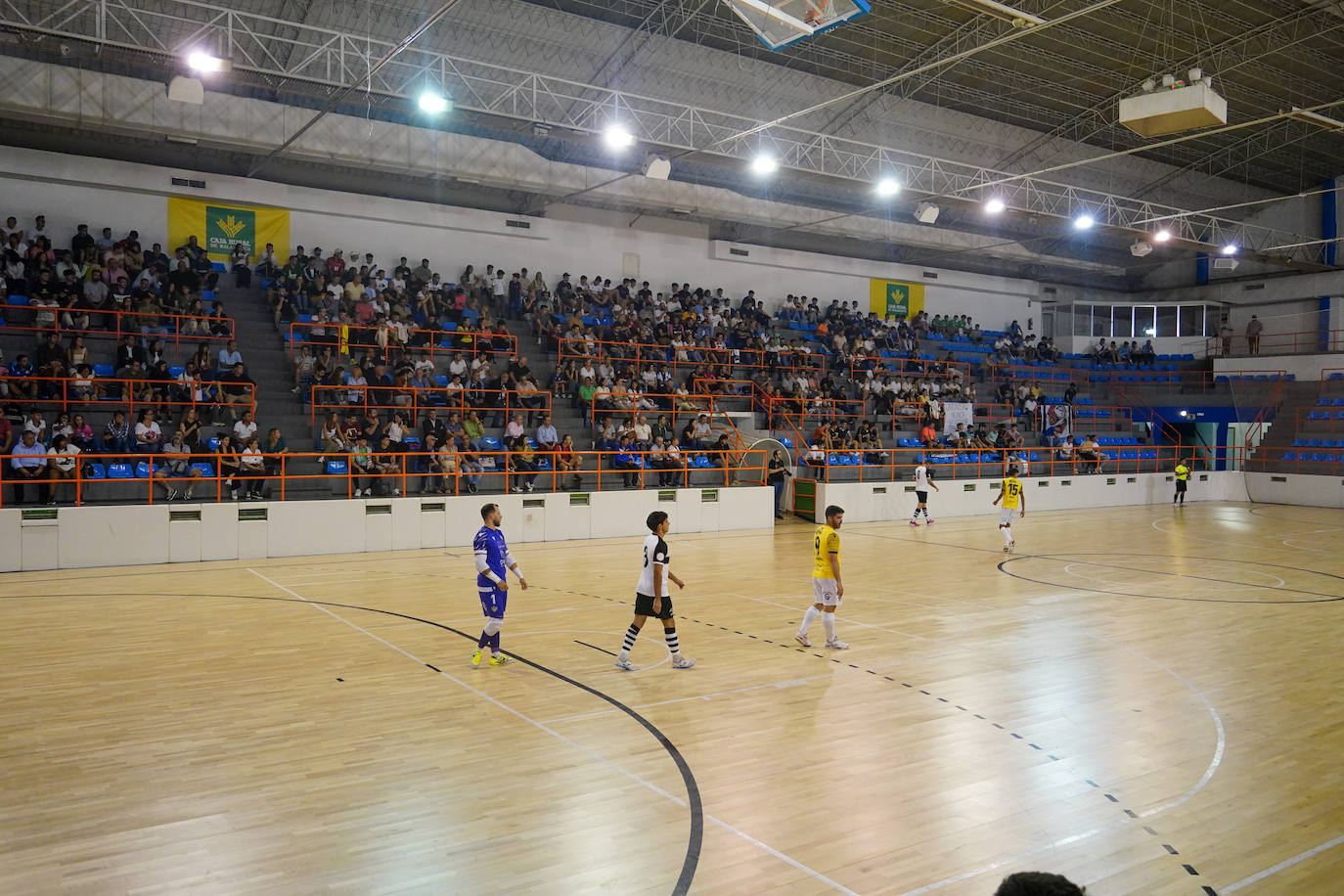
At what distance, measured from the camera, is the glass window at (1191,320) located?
44.0m

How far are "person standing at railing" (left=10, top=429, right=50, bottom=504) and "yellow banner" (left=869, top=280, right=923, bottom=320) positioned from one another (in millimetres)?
29029

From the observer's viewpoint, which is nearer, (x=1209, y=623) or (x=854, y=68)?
(x=1209, y=623)

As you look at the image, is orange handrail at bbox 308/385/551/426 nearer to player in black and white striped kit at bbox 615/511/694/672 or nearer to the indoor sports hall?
the indoor sports hall

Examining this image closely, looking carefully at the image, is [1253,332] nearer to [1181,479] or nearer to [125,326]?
[1181,479]

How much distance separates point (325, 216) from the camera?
85.5ft

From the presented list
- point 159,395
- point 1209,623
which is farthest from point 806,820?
point 159,395

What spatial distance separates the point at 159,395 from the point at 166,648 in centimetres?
1030

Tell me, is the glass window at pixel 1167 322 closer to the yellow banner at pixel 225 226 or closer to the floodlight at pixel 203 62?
the yellow banner at pixel 225 226

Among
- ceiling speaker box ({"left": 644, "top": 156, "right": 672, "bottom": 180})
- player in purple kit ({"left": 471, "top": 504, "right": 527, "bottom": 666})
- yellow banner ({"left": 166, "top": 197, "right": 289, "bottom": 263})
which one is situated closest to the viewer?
player in purple kit ({"left": 471, "top": 504, "right": 527, "bottom": 666})

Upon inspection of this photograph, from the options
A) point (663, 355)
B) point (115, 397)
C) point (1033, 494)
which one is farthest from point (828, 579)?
point (1033, 494)

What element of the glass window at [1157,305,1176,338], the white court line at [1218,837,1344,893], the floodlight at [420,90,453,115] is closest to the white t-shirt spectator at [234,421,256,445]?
the floodlight at [420,90,453,115]

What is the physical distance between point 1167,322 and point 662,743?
4503 centimetres

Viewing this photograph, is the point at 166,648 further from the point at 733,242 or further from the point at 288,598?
the point at 733,242

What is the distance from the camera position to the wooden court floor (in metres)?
5.46
